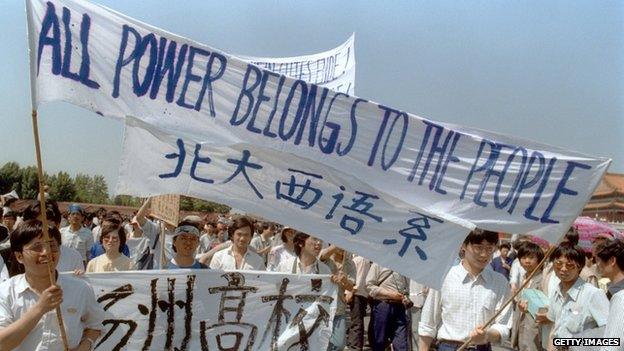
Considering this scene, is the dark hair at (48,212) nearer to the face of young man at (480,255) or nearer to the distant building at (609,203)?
the face of young man at (480,255)

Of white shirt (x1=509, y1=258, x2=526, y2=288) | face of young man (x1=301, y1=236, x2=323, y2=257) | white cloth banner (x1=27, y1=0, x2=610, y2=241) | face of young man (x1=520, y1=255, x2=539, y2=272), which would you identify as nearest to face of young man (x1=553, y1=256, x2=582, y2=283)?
white cloth banner (x1=27, y1=0, x2=610, y2=241)

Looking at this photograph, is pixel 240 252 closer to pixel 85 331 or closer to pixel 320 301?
pixel 320 301

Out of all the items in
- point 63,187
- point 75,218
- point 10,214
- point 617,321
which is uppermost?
point 617,321

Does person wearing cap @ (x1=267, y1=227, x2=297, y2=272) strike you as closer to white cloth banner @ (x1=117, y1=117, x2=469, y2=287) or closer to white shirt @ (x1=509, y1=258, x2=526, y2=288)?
white cloth banner @ (x1=117, y1=117, x2=469, y2=287)

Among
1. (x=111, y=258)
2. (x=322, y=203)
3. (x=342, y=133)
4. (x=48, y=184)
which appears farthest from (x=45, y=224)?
(x=48, y=184)

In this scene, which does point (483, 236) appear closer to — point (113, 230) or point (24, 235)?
point (24, 235)

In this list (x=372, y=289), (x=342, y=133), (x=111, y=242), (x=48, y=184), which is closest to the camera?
(x=342, y=133)

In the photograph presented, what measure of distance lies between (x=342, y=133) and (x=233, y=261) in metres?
2.22

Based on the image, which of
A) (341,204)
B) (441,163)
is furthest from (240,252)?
(441,163)

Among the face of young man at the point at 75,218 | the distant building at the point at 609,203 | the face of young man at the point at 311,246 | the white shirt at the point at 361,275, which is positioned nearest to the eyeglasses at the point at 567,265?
the face of young man at the point at 311,246

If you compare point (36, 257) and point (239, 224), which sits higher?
point (36, 257)

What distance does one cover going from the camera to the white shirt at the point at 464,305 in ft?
13.6

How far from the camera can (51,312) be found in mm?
3348

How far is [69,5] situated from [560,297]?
4163 millimetres
